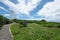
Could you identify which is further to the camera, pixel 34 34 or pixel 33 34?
pixel 34 34

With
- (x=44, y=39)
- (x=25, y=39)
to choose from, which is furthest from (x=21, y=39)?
(x=44, y=39)

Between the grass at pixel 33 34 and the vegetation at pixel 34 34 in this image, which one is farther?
the vegetation at pixel 34 34

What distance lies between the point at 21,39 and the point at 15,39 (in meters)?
0.90

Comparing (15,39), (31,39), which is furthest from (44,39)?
(15,39)

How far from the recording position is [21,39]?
22.1m

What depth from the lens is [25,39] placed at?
72.2ft

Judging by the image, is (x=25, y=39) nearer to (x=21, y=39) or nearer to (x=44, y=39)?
(x=21, y=39)

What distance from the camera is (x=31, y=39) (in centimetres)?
2102

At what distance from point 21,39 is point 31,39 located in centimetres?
187

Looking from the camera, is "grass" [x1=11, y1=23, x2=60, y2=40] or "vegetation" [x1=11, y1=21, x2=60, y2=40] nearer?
"grass" [x1=11, y1=23, x2=60, y2=40]

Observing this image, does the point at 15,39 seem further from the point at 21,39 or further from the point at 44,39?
the point at 44,39

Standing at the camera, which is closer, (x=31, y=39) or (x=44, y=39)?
(x=31, y=39)

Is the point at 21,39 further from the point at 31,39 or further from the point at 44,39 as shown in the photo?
the point at 44,39

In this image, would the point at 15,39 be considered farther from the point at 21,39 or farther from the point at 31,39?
the point at 31,39
